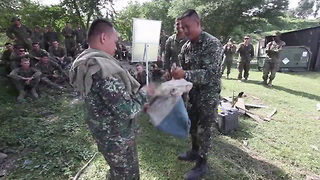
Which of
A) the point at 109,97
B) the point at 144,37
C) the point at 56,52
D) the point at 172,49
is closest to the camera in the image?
the point at 109,97

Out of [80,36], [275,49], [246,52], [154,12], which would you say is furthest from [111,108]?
[154,12]

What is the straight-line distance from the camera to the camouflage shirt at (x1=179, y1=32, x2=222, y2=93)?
7.54 ft

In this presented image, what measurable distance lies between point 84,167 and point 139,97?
75.7 inches

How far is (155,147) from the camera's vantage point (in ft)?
11.8

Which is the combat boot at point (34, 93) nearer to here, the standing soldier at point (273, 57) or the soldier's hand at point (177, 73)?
the soldier's hand at point (177, 73)

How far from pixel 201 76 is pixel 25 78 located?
5392 mm

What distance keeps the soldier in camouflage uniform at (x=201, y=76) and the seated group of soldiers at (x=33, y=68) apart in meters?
4.92

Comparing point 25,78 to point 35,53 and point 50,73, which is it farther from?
point 35,53

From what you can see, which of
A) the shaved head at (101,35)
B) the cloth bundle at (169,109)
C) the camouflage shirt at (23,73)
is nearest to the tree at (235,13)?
the camouflage shirt at (23,73)

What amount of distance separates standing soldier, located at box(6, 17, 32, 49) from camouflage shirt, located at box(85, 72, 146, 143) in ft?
26.4

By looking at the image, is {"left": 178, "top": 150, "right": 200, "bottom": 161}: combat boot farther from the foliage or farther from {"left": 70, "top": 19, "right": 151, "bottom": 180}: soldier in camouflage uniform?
the foliage

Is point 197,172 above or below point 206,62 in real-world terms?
below

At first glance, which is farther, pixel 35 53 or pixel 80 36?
pixel 80 36

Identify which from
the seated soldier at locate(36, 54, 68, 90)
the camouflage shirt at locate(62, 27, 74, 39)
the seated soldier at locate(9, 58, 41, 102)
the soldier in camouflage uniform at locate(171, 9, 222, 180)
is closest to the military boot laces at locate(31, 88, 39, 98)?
the seated soldier at locate(9, 58, 41, 102)
